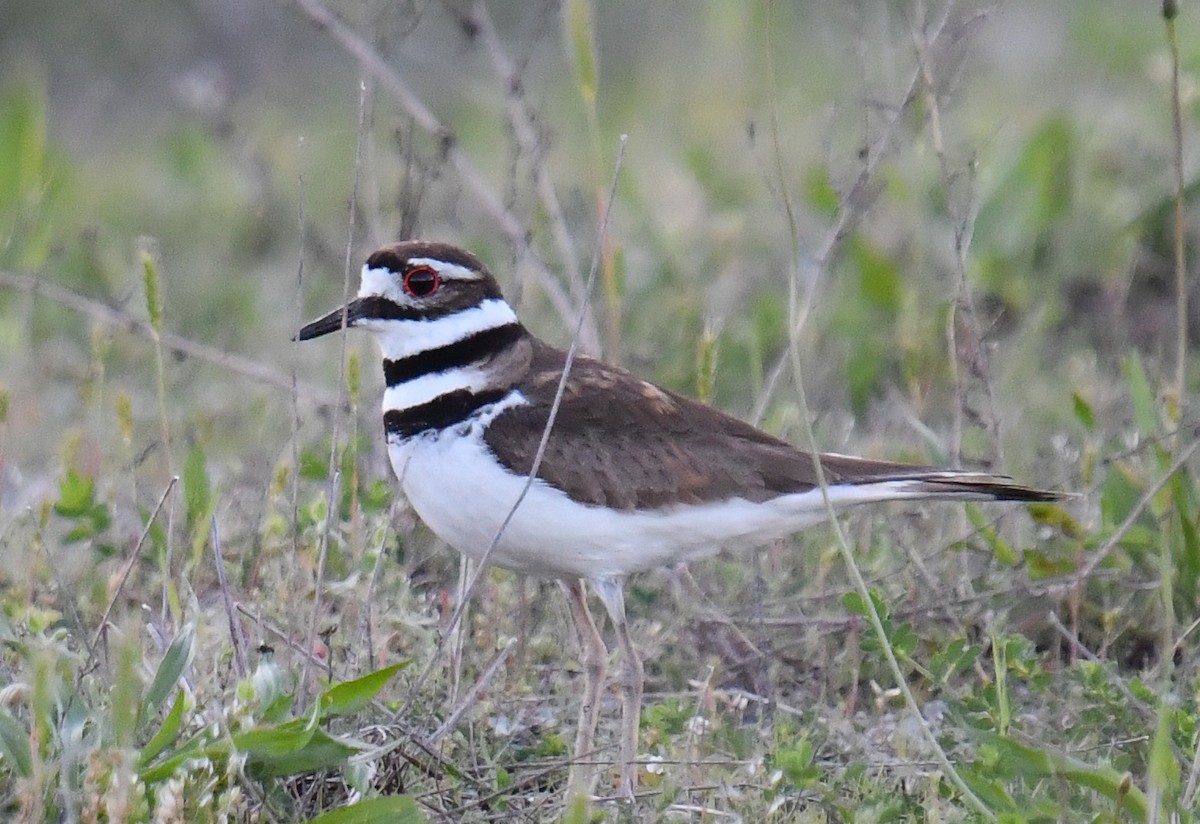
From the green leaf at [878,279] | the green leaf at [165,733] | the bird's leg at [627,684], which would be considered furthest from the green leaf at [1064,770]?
the green leaf at [878,279]

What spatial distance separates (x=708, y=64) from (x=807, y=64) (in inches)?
22.7

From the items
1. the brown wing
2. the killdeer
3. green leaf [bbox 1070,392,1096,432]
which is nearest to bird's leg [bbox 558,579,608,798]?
the killdeer

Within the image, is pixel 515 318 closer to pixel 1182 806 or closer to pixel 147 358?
pixel 1182 806

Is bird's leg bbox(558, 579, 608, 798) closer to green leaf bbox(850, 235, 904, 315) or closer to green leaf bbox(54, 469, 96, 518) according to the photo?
green leaf bbox(54, 469, 96, 518)

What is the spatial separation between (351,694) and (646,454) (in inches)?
37.7

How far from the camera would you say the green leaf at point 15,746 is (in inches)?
102

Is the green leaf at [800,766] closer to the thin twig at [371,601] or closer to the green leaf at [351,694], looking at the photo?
the green leaf at [351,694]

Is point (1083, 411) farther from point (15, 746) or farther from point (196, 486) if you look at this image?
point (15, 746)

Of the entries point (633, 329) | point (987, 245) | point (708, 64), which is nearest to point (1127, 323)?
point (987, 245)

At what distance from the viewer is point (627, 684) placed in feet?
11.2

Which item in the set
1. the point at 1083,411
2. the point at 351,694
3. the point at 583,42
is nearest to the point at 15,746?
the point at 351,694

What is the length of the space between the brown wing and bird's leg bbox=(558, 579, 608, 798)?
279mm

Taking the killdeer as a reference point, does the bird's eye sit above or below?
above

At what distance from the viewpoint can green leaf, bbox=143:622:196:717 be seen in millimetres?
2748
